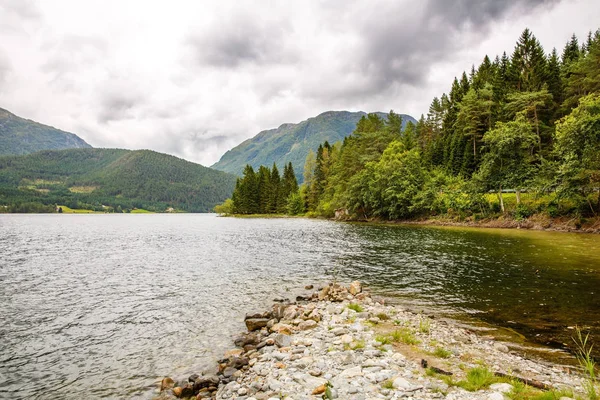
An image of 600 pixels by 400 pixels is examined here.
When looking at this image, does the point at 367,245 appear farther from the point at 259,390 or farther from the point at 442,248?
the point at 259,390

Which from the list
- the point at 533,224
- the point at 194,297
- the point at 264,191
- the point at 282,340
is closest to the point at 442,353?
the point at 282,340

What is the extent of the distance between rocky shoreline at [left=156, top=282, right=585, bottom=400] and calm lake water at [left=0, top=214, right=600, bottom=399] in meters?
1.94

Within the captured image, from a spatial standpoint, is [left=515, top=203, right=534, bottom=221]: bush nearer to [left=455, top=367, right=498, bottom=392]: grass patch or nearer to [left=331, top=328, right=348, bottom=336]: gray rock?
[left=331, top=328, right=348, bottom=336]: gray rock

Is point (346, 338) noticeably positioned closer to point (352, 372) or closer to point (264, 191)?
point (352, 372)

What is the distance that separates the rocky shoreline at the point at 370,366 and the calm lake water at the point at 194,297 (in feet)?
6.35

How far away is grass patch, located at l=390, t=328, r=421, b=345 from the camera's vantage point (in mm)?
9912

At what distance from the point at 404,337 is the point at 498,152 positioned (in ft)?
202

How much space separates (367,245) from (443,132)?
249 ft

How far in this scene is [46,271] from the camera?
85.0ft

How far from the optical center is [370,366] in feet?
26.8

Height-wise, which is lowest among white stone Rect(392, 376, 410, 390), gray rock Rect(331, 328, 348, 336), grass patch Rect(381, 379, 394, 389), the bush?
gray rock Rect(331, 328, 348, 336)

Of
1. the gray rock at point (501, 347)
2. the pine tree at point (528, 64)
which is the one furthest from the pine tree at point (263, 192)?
the gray rock at point (501, 347)

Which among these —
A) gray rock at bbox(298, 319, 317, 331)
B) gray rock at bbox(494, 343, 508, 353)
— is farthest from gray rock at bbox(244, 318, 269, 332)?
gray rock at bbox(494, 343, 508, 353)

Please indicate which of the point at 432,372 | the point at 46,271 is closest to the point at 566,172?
the point at 432,372
